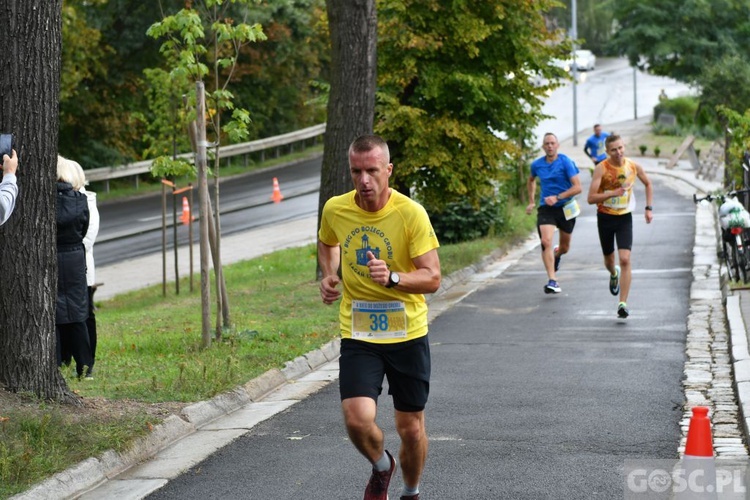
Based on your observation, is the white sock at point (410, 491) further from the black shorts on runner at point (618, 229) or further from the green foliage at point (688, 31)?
the green foliage at point (688, 31)

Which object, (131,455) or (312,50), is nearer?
A: (131,455)

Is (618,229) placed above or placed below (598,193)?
below

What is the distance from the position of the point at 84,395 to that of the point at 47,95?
221cm

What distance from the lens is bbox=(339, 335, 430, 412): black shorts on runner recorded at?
249 inches

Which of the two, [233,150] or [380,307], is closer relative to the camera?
[380,307]

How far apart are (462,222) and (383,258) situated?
16.6 meters

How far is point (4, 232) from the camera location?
26.3ft

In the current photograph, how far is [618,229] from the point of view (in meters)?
13.6

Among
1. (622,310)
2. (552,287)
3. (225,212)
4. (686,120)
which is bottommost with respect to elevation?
(225,212)

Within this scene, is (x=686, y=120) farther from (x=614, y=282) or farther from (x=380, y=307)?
(x=380, y=307)

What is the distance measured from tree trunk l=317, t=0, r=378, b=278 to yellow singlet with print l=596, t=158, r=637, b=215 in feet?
13.6

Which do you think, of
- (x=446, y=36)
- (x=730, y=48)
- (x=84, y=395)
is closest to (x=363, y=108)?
(x=446, y=36)

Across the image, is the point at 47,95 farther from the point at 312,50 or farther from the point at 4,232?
the point at 312,50

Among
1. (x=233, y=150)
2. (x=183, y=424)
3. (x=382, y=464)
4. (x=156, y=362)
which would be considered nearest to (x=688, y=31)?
(x=233, y=150)
